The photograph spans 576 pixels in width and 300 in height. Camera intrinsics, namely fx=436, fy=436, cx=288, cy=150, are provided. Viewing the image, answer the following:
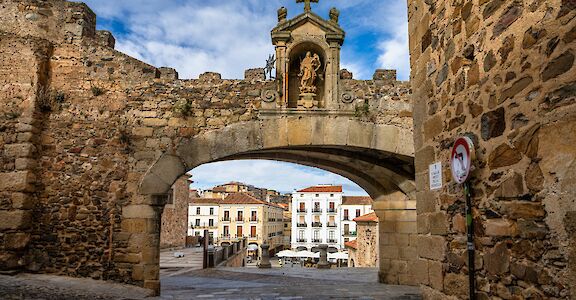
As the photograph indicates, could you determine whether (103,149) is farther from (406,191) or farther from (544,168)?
(544,168)

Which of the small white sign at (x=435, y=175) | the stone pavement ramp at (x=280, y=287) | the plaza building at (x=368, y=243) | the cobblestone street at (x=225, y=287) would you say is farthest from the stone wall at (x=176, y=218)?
the small white sign at (x=435, y=175)

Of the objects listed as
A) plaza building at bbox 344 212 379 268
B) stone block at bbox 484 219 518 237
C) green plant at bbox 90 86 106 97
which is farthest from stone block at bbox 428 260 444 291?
plaza building at bbox 344 212 379 268

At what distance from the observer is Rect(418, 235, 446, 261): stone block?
3460 millimetres

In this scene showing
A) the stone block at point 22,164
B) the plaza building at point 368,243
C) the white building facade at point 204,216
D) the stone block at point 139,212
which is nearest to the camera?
the stone block at point 22,164

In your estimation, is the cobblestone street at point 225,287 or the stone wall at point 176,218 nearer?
the cobblestone street at point 225,287

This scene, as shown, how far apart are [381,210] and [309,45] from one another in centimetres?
390

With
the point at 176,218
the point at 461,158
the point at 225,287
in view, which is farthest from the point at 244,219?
the point at 461,158

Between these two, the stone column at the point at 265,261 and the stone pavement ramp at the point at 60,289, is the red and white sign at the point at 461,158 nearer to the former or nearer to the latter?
the stone pavement ramp at the point at 60,289

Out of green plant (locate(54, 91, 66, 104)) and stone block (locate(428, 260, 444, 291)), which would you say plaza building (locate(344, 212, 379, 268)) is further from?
stone block (locate(428, 260, 444, 291))

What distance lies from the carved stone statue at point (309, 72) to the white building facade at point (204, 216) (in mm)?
44082

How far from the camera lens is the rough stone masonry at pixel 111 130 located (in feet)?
21.7

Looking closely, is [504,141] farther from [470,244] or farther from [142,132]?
[142,132]

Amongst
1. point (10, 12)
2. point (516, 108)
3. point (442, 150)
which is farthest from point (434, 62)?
point (10, 12)

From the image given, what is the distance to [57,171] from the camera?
6871 millimetres
